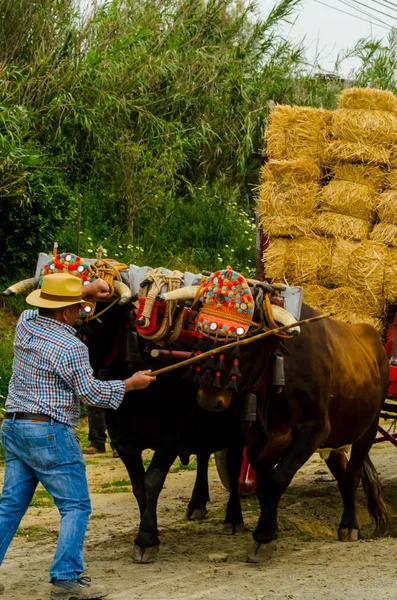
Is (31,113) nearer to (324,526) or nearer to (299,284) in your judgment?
(299,284)

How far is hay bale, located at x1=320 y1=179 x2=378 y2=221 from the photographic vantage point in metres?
9.20

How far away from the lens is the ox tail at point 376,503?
859cm

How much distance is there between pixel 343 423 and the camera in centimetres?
811

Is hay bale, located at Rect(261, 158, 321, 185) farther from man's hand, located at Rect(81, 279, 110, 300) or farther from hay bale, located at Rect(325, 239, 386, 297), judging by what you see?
man's hand, located at Rect(81, 279, 110, 300)

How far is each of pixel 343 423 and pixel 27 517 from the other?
276 centimetres

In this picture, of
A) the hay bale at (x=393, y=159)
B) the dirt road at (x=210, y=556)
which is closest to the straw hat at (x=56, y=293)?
the dirt road at (x=210, y=556)

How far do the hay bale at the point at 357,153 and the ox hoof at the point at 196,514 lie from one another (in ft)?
11.2

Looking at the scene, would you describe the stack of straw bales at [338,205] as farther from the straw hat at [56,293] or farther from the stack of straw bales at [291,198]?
the straw hat at [56,293]

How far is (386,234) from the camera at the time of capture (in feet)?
29.9

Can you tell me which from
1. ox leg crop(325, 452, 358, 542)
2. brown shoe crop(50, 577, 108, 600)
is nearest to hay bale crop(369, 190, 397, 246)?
ox leg crop(325, 452, 358, 542)

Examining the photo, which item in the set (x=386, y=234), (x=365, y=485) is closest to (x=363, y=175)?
(x=386, y=234)

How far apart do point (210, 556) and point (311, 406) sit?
4.22 ft

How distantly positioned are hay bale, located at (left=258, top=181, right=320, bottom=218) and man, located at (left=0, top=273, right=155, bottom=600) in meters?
3.70

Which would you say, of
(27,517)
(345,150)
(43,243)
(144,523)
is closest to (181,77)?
(43,243)
